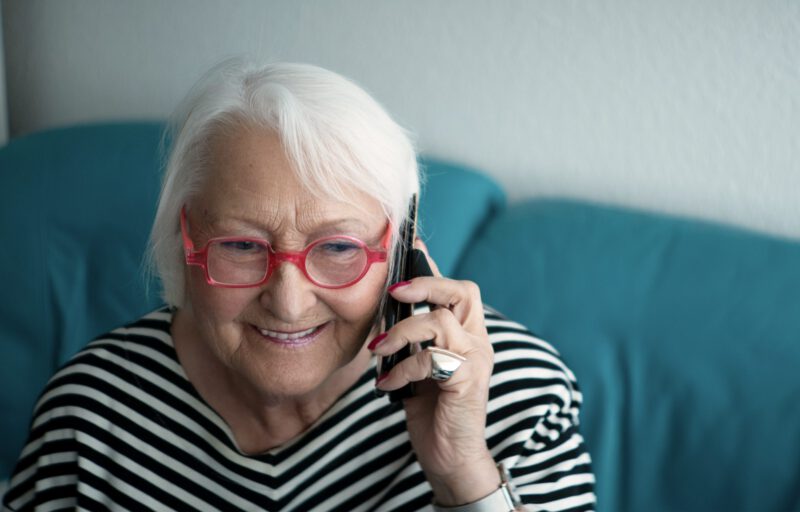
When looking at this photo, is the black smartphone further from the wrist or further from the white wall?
the white wall

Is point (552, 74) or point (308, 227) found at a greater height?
point (552, 74)

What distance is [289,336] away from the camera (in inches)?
49.0

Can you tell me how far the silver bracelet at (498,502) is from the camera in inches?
46.6

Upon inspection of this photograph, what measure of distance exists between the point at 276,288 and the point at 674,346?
755 mm

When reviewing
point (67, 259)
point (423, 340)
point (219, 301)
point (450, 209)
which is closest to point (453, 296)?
point (423, 340)

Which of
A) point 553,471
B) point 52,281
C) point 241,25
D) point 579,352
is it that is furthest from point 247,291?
point 241,25

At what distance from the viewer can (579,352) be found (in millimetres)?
1568

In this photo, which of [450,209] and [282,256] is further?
[450,209]

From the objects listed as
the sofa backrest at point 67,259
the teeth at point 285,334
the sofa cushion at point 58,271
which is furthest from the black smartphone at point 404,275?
the sofa cushion at point 58,271

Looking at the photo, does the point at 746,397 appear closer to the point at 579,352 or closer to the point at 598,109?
the point at 579,352

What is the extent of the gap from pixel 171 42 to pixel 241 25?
0.21 m

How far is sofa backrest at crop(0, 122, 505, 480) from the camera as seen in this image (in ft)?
6.10

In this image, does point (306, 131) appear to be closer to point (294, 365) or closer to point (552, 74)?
point (294, 365)

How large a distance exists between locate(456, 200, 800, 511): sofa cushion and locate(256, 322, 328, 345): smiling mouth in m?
0.53
